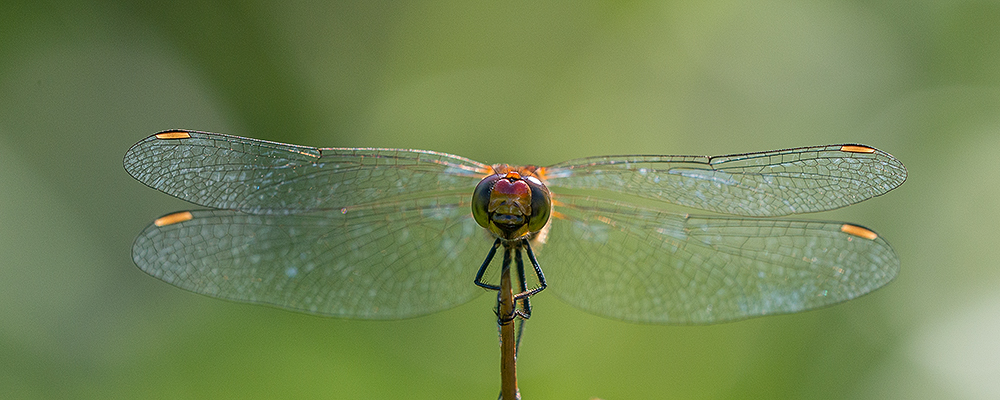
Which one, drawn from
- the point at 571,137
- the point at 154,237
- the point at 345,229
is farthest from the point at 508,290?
the point at 571,137

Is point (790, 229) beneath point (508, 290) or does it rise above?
above

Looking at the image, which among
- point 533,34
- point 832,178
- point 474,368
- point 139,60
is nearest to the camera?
point 832,178

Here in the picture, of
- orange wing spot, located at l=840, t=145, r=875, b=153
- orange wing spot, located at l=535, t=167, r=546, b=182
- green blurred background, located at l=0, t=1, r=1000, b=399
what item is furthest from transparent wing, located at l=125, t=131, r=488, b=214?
green blurred background, located at l=0, t=1, r=1000, b=399

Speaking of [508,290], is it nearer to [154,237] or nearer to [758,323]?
[154,237]

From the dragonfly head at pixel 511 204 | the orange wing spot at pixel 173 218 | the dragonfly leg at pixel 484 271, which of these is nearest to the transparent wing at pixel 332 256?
the orange wing spot at pixel 173 218

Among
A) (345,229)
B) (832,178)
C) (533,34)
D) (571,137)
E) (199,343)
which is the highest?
(533,34)

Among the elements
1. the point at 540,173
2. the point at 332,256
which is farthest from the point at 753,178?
the point at 332,256

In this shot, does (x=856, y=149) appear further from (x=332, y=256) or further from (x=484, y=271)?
(x=332, y=256)
